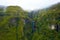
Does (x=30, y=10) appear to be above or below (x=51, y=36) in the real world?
above

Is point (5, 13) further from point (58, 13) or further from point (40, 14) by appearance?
point (58, 13)

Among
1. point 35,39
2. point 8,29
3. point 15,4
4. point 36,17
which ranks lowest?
point 35,39

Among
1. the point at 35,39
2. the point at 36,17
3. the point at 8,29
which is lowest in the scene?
the point at 35,39

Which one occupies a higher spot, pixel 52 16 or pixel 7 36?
pixel 52 16

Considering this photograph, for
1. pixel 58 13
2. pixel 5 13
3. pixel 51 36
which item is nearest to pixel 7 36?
pixel 5 13

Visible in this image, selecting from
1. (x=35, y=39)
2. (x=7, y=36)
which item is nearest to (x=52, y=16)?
(x=35, y=39)

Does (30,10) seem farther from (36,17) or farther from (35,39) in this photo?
(35,39)
